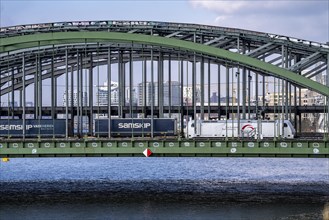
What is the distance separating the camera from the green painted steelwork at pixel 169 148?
5994 centimetres

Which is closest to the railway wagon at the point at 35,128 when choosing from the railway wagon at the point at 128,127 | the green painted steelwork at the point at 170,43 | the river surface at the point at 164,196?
the railway wagon at the point at 128,127

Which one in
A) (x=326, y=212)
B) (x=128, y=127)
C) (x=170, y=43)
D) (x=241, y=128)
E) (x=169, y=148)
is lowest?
(x=326, y=212)

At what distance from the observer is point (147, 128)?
3273 inches

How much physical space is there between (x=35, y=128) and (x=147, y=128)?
14543mm

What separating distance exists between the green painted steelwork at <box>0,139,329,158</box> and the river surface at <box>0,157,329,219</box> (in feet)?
A: 15.7

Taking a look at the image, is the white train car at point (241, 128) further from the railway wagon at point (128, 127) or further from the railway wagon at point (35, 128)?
the railway wagon at point (35, 128)

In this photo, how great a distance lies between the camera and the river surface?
5500 centimetres

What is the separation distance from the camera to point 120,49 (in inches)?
3679

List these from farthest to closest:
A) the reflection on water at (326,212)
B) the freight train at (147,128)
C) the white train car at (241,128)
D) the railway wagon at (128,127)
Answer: the white train car at (241,128)
the railway wagon at (128,127)
the freight train at (147,128)
the reflection on water at (326,212)

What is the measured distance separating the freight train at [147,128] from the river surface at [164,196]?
6.06 metres

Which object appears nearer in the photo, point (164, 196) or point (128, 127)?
point (164, 196)

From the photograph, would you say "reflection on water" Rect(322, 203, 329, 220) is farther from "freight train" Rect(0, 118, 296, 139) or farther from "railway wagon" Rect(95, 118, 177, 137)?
"railway wagon" Rect(95, 118, 177, 137)

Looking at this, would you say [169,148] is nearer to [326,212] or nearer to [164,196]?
[164,196]

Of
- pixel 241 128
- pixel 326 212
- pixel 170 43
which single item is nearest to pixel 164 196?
pixel 170 43
